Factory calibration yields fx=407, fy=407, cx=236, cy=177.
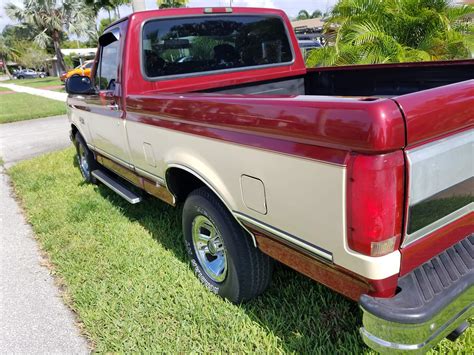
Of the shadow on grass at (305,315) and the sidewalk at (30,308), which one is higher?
the shadow on grass at (305,315)

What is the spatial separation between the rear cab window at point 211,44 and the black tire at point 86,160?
7.78 feet

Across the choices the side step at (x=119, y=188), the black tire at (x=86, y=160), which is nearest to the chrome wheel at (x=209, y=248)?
the side step at (x=119, y=188)

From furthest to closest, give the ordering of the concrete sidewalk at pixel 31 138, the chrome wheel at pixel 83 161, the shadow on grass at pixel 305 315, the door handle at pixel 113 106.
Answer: the concrete sidewalk at pixel 31 138 < the chrome wheel at pixel 83 161 < the door handle at pixel 113 106 < the shadow on grass at pixel 305 315

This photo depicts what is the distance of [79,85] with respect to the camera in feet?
13.8

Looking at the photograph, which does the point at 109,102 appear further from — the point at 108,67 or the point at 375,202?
the point at 375,202

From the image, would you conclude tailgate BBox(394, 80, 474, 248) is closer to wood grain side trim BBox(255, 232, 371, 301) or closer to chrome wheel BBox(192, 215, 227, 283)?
wood grain side trim BBox(255, 232, 371, 301)

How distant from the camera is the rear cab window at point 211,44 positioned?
11.2 feet

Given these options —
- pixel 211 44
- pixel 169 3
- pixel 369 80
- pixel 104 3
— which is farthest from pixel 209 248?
pixel 104 3

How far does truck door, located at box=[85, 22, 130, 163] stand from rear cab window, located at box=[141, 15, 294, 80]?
0.29 metres

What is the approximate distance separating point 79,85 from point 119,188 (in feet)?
3.80

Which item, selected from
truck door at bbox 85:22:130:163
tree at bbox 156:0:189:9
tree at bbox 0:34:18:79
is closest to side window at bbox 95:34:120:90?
truck door at bbox 85:22:130:163

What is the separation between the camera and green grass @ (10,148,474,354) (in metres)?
2.48

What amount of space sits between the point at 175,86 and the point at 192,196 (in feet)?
3.64

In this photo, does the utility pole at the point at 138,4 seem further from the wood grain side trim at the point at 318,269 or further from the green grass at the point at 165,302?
the wood grain side trim at the point at 318,269
